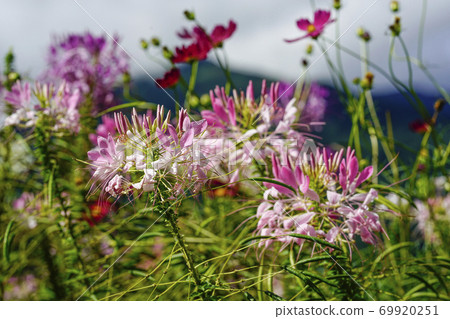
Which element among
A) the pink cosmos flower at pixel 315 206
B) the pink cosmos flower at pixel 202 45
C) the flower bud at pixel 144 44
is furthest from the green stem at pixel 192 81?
the pink cosmos flower at pixel 315 206

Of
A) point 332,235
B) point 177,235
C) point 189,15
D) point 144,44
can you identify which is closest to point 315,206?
point 332,235

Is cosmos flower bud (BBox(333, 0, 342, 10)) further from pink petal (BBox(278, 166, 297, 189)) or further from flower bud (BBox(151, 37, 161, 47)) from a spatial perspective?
pink petal (BBox(278, 166, 297, 189))

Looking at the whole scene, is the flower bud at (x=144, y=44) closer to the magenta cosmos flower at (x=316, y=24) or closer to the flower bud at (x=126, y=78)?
the flower bud at (x=126, y=78)

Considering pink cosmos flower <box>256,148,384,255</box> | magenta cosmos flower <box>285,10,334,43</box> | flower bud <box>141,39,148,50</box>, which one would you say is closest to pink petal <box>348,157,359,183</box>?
pink cosmos flower <box>256,148,384,255</box>

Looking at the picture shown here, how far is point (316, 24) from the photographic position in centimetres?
67

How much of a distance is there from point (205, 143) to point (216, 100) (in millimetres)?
137

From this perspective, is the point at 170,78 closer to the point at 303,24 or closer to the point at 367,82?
the point at 303,24

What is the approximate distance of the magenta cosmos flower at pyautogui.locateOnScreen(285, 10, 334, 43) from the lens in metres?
0.65

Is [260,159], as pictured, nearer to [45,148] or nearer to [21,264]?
[45,148]

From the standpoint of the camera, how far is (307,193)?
1.27ft

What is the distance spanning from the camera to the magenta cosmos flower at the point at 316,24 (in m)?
0.65

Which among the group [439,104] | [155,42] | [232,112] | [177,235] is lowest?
[177,235]

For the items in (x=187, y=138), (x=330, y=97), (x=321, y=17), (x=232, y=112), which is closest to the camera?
(x=187, y=138)
